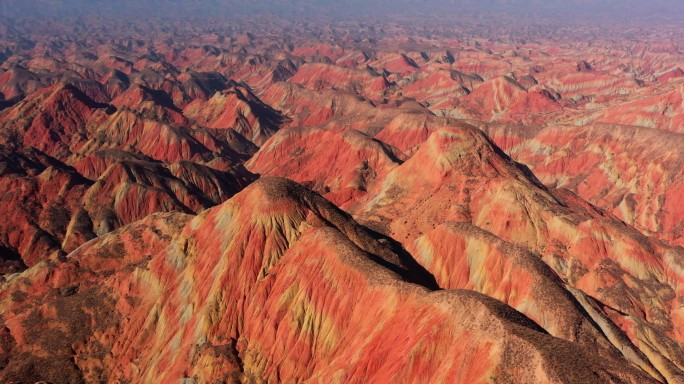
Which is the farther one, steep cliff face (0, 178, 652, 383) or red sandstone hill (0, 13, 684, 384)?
red sandstone hill (0, 13, 684, 384)

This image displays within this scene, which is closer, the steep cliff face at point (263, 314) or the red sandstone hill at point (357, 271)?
the steep cliff face at point (263, 314)

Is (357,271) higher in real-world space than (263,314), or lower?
higher

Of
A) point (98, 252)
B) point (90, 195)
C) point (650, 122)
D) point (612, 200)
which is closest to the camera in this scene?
point (98, 252)

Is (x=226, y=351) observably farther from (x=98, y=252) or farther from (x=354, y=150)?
(x=354, y=150)

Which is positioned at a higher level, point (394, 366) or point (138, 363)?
point (394, 366)

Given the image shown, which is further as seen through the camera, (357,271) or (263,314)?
(263,314)

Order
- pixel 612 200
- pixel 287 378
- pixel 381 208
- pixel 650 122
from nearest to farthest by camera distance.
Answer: pixel 287 378
pixel 381 208
pixel 612 200
pixel 650 122

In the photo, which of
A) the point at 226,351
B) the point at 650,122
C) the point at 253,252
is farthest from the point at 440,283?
the point at 650,122

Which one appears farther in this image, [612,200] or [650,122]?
[650,122]
